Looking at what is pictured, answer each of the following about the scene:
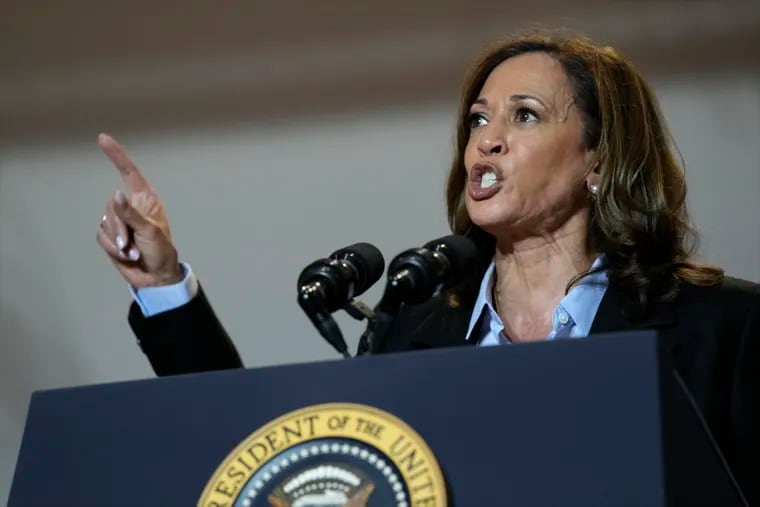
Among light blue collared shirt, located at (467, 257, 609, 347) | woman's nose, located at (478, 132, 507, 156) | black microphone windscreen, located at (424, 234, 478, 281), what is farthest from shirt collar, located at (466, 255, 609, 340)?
black microphone windscreen, located at (424, 234, 478, 281)

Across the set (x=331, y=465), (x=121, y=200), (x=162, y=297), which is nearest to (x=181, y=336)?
(x=162, y=297)

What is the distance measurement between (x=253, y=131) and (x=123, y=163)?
1312mm

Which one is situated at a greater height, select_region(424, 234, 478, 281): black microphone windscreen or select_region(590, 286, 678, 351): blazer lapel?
select_region(424, 234, 478, 281): black microphone windscreen

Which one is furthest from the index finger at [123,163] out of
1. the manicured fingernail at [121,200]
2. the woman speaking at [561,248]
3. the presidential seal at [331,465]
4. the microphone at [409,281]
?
the presidential seal at [331,465]

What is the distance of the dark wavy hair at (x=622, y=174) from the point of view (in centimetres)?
192

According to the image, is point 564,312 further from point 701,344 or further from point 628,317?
point 701,344

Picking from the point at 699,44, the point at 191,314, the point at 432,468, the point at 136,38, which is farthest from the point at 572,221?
the point at 136,38

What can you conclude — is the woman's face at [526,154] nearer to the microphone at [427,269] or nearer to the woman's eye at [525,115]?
the woman's eye at [525,115]

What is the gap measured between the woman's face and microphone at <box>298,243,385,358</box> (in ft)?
1.64

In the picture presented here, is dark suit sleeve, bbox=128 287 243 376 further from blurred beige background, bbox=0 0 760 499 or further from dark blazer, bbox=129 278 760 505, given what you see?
blurred beige background, bbox=0 0 760 499

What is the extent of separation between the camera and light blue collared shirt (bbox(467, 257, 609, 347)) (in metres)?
1.84

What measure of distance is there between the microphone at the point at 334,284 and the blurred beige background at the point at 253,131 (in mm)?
1386

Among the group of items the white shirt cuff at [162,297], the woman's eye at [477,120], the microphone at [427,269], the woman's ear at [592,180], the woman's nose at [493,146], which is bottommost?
the white shirt cuff at [162,297]

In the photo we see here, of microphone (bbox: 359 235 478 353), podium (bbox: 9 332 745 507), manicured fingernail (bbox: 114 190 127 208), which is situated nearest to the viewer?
podium (bbox: 9 332 745 507)
